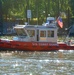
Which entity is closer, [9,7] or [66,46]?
[66,46]

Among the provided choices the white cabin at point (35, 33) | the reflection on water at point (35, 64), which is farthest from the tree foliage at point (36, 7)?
the reflection on water at point (35, 64)

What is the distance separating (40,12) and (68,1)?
272 inches

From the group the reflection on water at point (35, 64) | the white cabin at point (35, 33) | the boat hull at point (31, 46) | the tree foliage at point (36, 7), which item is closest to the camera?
the reflection on water at point (35, 64)

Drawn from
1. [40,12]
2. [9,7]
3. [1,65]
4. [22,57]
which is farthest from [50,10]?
[1,65]

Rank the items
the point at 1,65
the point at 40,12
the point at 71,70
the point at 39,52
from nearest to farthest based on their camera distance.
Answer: the point at 71,70 → the point at 1,65 → the point at 39,52 → the point at 40,12

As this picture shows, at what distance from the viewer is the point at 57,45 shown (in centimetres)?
4912

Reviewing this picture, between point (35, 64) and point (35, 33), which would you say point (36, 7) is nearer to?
point (35, 33)

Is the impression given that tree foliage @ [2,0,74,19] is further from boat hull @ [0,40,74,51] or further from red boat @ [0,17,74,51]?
boat hull @ [0,40,74,51]

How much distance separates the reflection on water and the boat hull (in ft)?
5.98

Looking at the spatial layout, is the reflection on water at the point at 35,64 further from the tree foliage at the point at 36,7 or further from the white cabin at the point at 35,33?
the tree foliage at the point at 36,7

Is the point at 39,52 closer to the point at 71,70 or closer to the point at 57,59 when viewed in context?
the point at 57,59

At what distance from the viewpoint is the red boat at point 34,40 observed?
154 ft

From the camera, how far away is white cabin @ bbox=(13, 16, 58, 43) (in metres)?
48.2

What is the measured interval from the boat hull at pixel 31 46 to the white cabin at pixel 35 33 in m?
0.82
